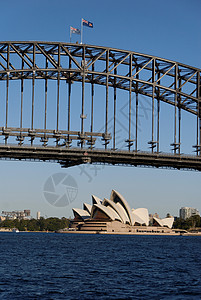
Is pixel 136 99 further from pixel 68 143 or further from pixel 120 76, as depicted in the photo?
pixel 68 143

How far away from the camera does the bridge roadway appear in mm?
68731

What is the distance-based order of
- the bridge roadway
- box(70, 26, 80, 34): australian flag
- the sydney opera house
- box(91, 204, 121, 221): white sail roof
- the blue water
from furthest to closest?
the sydney opera house → box(91, 204, 121, 221): white sail roof → box(70, 26, 80, 34): australian flag → the bridge roadway → the blue water

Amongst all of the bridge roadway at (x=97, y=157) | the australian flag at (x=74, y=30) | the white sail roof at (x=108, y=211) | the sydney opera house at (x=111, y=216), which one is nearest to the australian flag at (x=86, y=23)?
the australian flag at (x=74, y=30)

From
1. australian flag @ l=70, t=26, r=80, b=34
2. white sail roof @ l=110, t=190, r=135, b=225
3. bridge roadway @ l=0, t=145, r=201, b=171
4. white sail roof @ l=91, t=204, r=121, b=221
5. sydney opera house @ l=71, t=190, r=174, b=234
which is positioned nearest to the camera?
bridge roadway @ l=0, t=145, r=201, b=171

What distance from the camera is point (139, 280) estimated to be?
33.0 m

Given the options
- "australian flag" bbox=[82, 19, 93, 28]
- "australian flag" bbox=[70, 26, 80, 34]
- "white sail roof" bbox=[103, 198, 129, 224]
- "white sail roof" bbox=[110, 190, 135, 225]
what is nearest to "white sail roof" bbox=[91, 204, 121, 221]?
"white sail roof" bbox=[103, 198, 129, 224]

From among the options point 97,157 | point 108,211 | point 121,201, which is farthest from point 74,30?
point 121,201

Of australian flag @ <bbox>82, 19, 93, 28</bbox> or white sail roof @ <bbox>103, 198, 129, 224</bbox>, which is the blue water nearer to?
australian flag @ <bbox>82, 19, 93, 28</bbox>

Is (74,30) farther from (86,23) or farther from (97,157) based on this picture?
(97,157)

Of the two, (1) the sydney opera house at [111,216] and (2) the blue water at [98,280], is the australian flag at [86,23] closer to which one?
(2) the blue water at [98,280]

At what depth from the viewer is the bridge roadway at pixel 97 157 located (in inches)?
2706

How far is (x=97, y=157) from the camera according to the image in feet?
237

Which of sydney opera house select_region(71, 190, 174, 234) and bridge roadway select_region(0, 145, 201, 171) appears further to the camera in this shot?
sydney opera house select_region(71, 190, 174, 234)

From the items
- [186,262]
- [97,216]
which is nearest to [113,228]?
[97,216]
